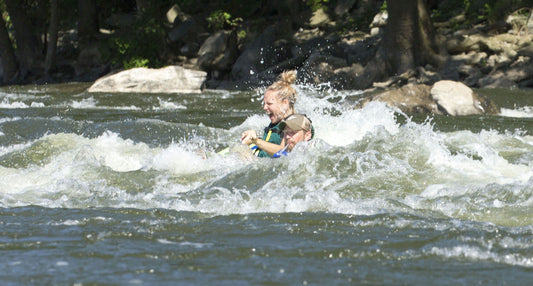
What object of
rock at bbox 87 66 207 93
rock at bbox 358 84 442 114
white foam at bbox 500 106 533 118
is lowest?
rock at bbox 87 66 207 93

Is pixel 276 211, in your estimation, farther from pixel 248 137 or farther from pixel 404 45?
pixel 404 45

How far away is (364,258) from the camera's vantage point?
15.8ft

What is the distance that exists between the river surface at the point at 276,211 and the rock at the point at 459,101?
2.83 metres

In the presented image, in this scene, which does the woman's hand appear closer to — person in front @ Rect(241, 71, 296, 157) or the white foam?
person in front @ Rect(241, 71, 296, 157)

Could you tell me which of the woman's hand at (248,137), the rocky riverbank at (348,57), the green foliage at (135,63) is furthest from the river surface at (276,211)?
the green foliage at (135,63)

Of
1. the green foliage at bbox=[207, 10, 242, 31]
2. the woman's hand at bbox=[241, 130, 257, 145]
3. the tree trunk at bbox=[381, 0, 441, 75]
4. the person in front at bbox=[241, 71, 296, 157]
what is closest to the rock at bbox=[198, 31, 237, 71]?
the green foliage at bbox=[207, 10, 242, 31]

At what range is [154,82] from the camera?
67.3 feet

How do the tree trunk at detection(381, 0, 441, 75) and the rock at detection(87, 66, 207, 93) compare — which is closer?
the tree trunk at detection(381, 0, 441, 75)

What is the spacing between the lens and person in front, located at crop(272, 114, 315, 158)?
7797mm

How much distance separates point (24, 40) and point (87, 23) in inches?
97.0

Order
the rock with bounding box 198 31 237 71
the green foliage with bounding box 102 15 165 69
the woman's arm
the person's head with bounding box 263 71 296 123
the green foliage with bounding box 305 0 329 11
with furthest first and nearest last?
the green foliage with bounding box 305 0 329 11, the green foliage with bounding box 102 15 165 69, the rock with bounding box 198 31 237 71, the person's head with bounding box 263 71 296 123, the woman's arm

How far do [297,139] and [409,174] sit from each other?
109cm

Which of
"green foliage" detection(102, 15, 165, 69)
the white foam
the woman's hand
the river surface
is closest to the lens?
the river surface

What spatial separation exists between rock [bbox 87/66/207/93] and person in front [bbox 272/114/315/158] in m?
12.8
